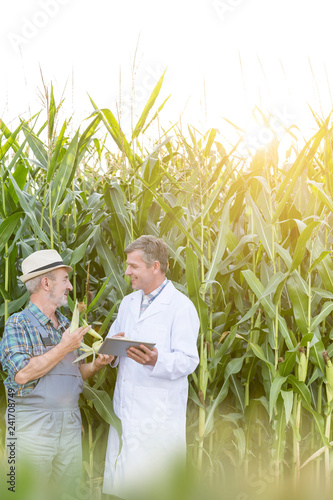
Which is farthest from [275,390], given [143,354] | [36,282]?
[36,282]

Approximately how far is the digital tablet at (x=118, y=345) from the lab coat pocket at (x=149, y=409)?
0.37m

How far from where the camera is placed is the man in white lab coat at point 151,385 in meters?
2.73

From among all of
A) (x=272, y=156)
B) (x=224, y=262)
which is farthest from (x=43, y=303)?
(x=272, y=156)

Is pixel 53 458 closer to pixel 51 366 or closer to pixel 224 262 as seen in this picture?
pixel 51 366

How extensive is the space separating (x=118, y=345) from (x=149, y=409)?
20.3 inches

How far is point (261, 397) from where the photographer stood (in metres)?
3.06

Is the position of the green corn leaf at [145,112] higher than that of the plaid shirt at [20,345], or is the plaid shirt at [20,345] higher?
the green corn leaf at [145,112]

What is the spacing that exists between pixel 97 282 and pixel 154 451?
121 centimetres

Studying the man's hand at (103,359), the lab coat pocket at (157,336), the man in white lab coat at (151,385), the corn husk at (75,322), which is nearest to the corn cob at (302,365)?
the man in white lab coat at (151,385)

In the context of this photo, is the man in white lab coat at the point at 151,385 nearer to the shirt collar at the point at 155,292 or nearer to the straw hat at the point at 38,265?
the shirt collar at the point at 155,292

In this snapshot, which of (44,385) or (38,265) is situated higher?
(38,265)

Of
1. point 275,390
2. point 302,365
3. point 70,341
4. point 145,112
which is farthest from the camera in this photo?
point 145,112

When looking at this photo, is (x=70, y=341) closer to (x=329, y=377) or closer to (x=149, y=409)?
(x=149, y=409)

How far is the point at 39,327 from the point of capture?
264 cm
